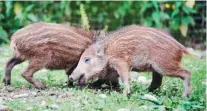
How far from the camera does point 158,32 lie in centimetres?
704

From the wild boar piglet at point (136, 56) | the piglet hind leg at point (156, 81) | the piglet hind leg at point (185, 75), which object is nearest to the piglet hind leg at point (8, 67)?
the wild boar piglet at point (136, 56)

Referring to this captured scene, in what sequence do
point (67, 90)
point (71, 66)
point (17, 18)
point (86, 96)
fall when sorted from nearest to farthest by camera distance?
point (86, 96) < point (67, 90) < point (71, 66) < point (17, 18)

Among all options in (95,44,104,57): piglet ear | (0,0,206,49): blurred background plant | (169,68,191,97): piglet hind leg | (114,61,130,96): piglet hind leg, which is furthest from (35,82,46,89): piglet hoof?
(0,0,206,49): blurred background plant

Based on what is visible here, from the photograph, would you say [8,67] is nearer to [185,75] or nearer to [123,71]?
[123,71]

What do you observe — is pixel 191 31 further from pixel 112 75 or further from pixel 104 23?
pixel 112 75

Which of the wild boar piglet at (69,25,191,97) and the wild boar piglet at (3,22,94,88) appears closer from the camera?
the wild boar piglet at (69,25,191,97)

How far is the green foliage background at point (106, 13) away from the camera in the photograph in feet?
40.0

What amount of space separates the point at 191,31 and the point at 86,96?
6.71 m

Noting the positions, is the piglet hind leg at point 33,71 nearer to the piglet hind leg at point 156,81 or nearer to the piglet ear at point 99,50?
the piglet ear at point 99,50

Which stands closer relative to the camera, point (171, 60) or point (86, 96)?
point (86, 96)

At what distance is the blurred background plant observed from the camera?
12201 millimetres

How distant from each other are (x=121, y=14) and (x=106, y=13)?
0.43 meters

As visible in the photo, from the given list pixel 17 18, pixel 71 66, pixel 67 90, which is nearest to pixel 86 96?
pixel 67 90

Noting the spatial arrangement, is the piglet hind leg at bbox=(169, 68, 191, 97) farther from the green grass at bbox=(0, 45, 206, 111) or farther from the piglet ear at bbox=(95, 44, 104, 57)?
the piglet ear at bbox=(95, 44, 104, 57)
